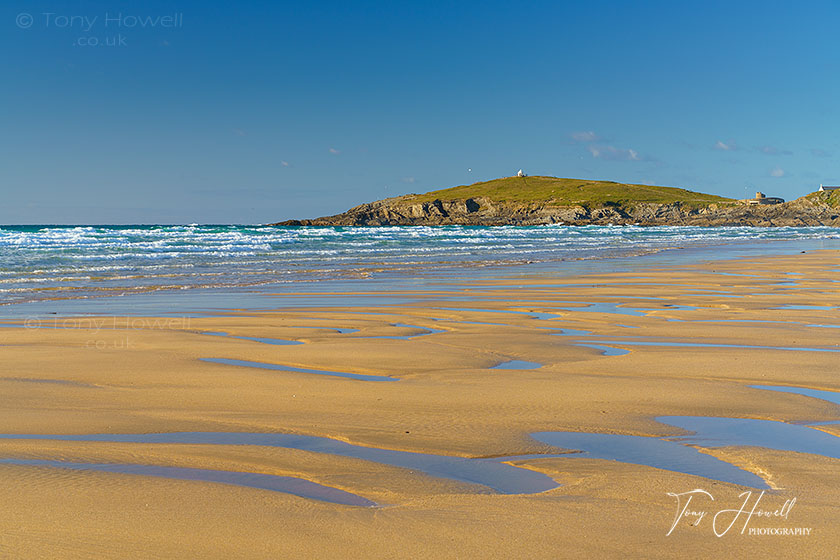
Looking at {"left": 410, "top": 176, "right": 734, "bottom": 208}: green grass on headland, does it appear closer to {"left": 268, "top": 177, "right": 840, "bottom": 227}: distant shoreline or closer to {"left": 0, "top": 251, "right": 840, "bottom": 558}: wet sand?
{"left": 268, "top": 177, "right": 840, "bottom": 227}: distant shoreline

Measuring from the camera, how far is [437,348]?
736 cm

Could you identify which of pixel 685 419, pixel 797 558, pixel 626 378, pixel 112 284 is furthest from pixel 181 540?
pixel 112 284

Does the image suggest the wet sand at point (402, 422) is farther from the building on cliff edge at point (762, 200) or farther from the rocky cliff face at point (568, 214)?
the building on cliff edge at point (762, 200)

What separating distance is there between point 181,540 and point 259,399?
2341mm

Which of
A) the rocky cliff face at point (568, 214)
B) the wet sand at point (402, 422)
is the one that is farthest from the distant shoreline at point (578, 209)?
the wet sand at point (402, 422)

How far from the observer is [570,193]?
160625 mm

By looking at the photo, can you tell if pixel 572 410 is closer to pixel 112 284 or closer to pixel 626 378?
pixel 626 378

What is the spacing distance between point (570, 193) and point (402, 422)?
160721mm

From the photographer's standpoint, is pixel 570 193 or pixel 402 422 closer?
pixel 402 422

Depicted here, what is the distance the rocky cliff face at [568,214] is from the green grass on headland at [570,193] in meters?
4.94

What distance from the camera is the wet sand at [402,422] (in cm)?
286

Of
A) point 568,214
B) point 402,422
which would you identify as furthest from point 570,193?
point 402,422

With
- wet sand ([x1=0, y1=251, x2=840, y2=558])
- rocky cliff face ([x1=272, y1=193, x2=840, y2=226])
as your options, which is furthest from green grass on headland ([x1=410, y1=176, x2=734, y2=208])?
wet sand ([x1=0, y1=251, x2=840, y2=558])

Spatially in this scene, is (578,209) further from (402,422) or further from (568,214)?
(402,422)
